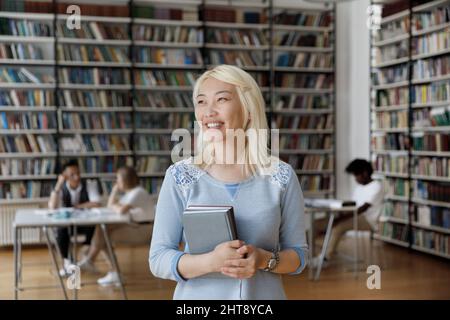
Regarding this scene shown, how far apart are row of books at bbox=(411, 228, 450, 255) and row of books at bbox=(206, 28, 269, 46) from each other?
2767mm

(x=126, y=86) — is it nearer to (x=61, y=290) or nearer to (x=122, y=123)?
(x=122, y=123)

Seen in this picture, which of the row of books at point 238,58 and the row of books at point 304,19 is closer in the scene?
the row of books at point 238,58

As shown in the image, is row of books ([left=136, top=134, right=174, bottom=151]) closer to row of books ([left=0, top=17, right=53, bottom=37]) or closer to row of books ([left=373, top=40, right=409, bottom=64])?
row of books ([left=0, top=17, right=53, bottom=37])

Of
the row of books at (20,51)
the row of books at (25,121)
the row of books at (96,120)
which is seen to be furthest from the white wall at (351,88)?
the row of books at (20,51)

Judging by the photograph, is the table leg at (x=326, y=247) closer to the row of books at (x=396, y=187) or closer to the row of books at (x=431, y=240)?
the row of books at (x=431, y=240)

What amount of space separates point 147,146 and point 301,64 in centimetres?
212

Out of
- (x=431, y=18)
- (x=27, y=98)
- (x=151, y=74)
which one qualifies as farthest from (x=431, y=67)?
(x=27, y=98)

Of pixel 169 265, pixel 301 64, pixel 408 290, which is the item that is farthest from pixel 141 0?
pixel 169 265

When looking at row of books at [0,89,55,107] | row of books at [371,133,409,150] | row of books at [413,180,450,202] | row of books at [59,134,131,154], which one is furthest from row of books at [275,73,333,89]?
row of books at [0,89,55,107]

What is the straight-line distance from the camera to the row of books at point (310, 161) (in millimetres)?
7191

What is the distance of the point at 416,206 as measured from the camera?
6090 millimetres

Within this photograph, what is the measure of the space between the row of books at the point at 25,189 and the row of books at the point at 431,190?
12.7ft

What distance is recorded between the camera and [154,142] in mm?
6699

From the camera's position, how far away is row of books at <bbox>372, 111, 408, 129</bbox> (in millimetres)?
6316
